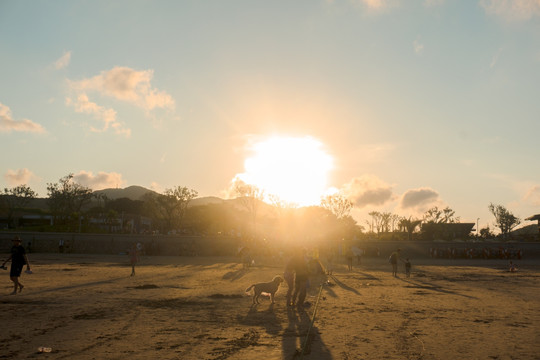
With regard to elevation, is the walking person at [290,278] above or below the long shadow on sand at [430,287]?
above

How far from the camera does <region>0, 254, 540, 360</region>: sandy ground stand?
8.54 metres

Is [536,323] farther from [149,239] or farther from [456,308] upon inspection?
[149,239]

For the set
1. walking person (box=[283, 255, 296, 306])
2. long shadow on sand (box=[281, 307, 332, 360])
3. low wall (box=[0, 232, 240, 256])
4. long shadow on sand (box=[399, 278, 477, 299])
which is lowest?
long shadow on sand (box=[281, 307, 332, 360])

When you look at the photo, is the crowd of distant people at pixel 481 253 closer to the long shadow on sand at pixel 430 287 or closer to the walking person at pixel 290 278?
the long shadow on sand at pixel 430 287

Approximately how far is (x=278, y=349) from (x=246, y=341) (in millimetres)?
945

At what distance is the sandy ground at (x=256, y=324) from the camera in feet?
28.0

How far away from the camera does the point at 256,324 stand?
11.4m

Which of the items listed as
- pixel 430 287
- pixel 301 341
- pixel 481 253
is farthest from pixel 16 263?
pixel 481 253

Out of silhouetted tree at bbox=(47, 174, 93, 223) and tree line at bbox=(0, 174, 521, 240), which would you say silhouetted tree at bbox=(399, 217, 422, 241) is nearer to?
tree line at bbox=(0, 174, 521, 240)

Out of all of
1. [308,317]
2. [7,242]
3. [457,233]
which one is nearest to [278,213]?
[457,233]

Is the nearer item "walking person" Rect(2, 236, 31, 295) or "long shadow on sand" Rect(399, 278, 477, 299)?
"walking person" Rect(2, 236, 31, 295)

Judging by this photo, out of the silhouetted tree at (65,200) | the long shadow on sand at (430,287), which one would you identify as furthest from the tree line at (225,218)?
the long shadow on sand at (430,287)

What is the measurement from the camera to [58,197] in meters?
81.6

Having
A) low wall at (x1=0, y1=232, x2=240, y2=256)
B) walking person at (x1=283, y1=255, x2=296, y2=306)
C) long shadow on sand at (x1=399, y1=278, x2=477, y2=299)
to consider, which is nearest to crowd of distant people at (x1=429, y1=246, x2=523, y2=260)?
low wall at (x1=0, y1=232, x2=240, y2=256)
